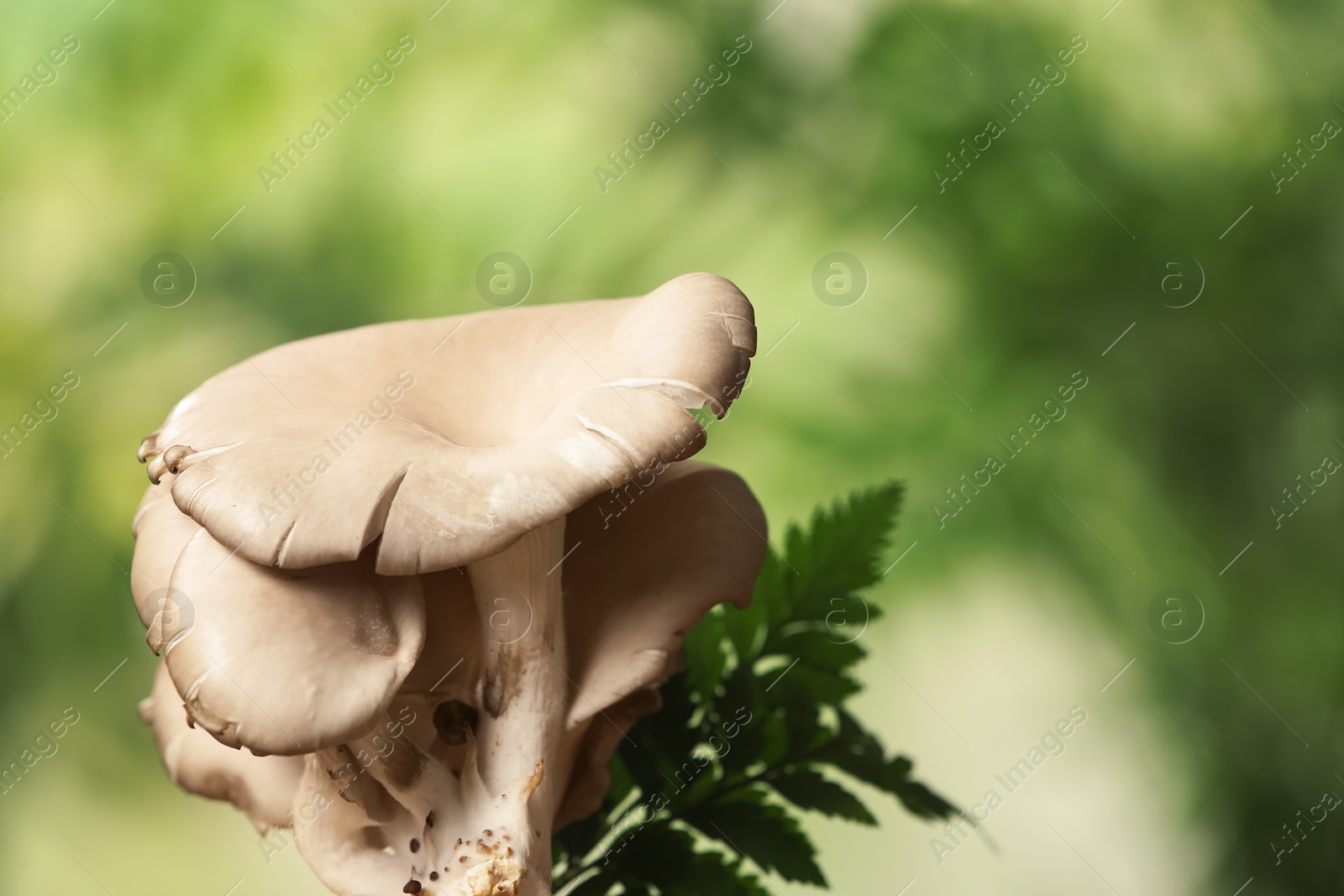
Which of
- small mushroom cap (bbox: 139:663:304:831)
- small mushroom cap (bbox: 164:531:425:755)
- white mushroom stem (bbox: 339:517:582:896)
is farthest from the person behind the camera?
small mushroom cap (bbox: 139:663:304:831)

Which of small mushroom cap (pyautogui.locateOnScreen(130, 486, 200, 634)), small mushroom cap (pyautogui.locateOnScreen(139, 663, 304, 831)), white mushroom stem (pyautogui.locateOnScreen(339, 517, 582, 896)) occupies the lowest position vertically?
white mushroom stem (pyautogui.locateOnScreen(339, 517, 582, 896))

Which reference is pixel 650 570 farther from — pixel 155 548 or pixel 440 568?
pixel 155 548

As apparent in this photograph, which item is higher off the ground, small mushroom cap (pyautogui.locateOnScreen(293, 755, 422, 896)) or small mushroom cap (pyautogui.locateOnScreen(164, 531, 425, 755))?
small mushroom cap (pyautogui.locateOnScreen(164, 531, 425, 755))

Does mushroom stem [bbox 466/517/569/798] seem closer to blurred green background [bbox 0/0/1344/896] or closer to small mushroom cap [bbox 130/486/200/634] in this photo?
small mushroom cap [bbox 130/486/200/634]

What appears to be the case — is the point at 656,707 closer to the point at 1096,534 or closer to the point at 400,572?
the point at 400,572

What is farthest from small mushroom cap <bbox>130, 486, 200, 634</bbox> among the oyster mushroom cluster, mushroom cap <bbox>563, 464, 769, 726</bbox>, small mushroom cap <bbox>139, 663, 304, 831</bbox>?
mushroom cap <bbox>563, 464, 769, 726</bbox>

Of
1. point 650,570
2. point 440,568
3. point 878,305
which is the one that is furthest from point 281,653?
point 878,305

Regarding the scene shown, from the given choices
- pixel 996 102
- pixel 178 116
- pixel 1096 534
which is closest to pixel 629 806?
pixel 1096 534

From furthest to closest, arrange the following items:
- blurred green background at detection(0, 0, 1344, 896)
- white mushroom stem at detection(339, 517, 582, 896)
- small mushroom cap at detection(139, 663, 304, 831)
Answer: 1. blurred green background at detection(0, 0, 1344, 896)
2. small mushroom cap at detection(139, 663, 304, 831)
3. white mushroom stem at detection(339, 517, 582, 896)
